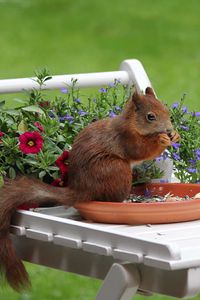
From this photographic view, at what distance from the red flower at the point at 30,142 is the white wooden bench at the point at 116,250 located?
17 cm

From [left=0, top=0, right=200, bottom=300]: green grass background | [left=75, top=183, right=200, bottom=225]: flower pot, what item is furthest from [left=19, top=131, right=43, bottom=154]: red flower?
[left=0, top=0, right=200, bottom=300]: green grass background

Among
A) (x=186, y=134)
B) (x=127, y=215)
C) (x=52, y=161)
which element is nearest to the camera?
(x=127, y=215)

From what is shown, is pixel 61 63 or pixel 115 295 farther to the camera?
pixel 61 63

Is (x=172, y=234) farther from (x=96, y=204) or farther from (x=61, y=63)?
(x=61, y=63)

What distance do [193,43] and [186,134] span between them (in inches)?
312

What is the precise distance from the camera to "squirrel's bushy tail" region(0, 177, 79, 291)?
268cm

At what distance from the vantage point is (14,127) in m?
3.10

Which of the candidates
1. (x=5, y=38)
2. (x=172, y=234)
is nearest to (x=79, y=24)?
(x=5, y=38)

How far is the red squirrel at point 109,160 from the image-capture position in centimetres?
272

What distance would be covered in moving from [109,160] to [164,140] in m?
0.15

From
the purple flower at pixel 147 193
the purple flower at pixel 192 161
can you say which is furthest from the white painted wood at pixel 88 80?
the purple flower at pixel 147 193

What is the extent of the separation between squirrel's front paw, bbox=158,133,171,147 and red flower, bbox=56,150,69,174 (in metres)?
0.29

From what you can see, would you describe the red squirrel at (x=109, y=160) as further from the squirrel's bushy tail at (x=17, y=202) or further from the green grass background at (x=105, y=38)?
the green grass background at (x=105, y=38)

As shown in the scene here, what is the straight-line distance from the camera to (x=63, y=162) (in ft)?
9.43
